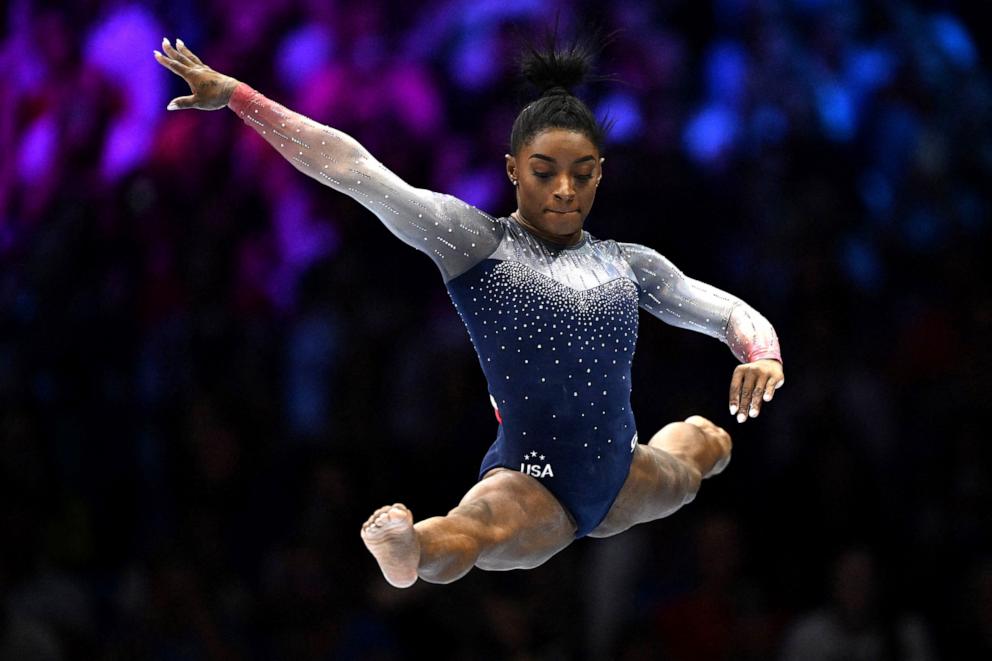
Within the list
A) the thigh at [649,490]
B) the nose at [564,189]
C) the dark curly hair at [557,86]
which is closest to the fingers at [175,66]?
the dark curly hair at [557,86]

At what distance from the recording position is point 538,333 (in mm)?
3826

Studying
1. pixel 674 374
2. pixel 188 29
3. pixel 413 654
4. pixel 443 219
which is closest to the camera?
pixel 443 219

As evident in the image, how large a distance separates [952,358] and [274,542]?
3014mm

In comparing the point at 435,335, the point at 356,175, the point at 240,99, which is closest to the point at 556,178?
the point at 356,175

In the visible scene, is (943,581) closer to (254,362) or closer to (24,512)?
(254,362)

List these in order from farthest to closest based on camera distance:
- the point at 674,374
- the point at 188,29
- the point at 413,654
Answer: the point at 188,29
the point at 674,374
the point at 413,654

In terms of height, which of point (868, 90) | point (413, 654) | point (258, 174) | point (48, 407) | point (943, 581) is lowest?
point (413, 654)

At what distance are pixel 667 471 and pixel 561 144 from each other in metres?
0.95

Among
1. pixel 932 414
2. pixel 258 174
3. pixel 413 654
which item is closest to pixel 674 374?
pixel 932 414

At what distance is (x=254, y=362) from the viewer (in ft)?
22.5

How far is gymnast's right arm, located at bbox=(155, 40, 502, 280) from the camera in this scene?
12.0ft

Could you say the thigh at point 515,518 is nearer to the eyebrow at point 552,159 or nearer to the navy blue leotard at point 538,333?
the navy blue leotard at point 538,333

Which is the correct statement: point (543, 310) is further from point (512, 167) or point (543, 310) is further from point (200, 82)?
point (200, 82)

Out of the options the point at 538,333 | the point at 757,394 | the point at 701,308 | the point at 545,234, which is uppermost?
the point at 545,234
